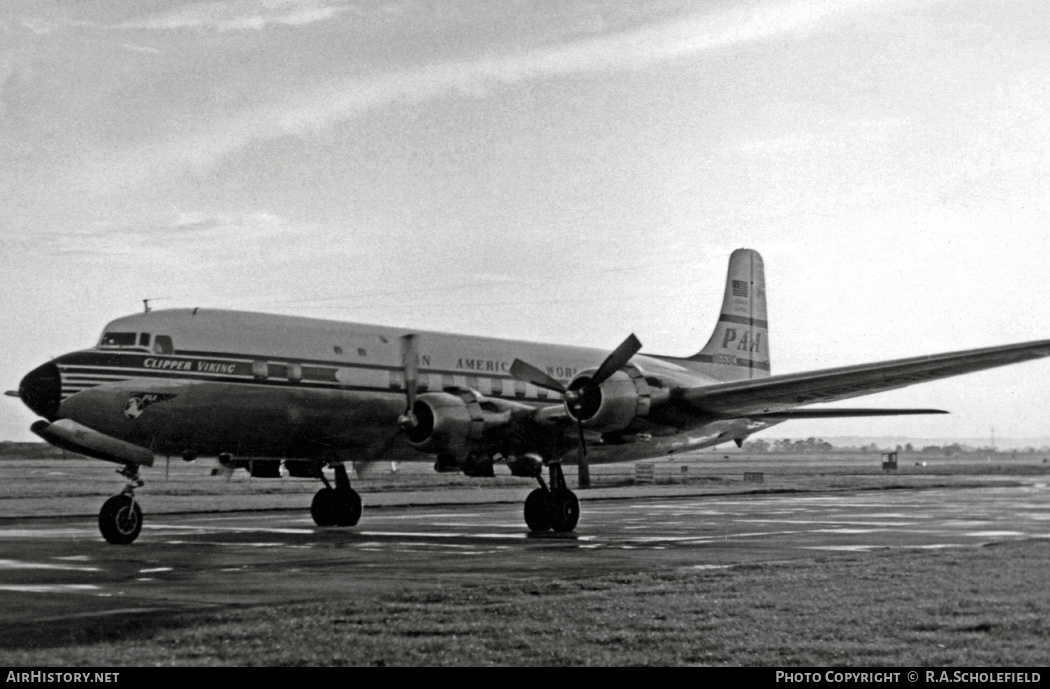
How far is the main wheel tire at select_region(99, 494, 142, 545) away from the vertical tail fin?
15.5 meters

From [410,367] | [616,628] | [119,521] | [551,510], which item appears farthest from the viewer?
[410,367]

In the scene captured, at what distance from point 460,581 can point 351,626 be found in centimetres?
374

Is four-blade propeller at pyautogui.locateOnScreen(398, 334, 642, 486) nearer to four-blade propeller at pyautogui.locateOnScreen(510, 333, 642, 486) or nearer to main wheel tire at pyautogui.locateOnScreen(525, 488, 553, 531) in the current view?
four-blade propeller at pyautogui.locateOnScreen(510, 333, 642, 486)

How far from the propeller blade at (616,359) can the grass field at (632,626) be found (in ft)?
24.4

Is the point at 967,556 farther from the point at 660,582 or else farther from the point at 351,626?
the point at 351,626

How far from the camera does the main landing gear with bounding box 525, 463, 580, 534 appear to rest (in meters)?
22.0

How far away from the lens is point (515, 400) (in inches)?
962

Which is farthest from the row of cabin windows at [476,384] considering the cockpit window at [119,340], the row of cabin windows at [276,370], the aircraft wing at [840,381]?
the cockpit window at [119,340]

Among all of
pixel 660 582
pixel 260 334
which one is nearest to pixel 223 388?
pixel 260 334

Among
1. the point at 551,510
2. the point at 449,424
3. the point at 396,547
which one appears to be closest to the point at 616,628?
the point at 396,547

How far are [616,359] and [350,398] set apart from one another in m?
5.08

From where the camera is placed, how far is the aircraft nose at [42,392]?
61.0 ft

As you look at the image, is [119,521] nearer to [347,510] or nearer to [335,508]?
[335,508]

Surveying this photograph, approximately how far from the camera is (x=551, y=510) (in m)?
22.0
